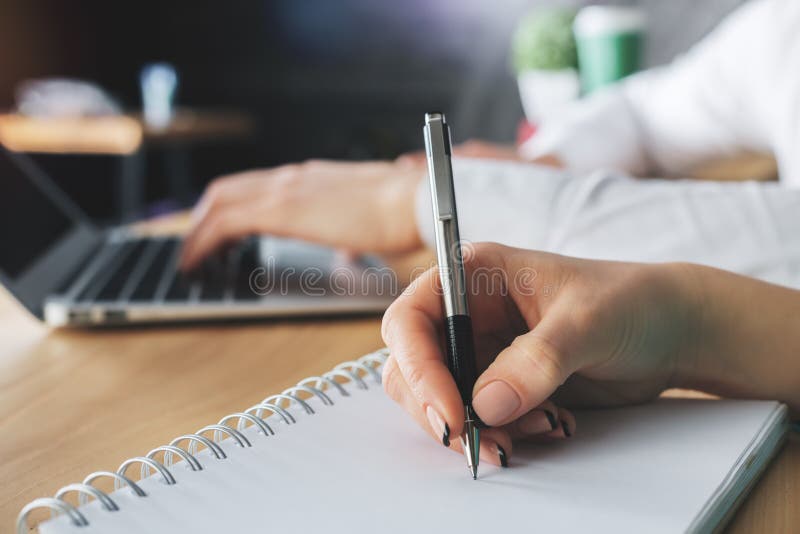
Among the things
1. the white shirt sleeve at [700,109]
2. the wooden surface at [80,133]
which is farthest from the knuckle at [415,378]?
the wooden surface at [80,133]

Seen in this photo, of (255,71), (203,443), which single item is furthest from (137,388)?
(255,71)

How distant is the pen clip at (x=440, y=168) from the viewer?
0.29 meters

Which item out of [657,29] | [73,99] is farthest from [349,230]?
[73,99]

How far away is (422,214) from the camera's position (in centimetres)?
52

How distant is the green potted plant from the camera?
128cm

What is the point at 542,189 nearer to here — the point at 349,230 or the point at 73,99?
the point at 349,230

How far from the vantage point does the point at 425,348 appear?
0.97 ft

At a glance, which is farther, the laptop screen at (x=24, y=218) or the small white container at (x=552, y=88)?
the small white container at (x=552, y=88)

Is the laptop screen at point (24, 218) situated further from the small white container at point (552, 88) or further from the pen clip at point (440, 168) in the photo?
the small white container at point (552, 88)

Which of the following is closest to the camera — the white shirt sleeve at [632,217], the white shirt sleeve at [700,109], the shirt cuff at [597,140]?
the white shirt sleeve at [632,217]

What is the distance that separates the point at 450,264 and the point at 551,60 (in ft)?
3.55

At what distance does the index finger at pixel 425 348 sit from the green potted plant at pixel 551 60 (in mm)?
998

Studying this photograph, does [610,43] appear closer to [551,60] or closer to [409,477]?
[551,60]

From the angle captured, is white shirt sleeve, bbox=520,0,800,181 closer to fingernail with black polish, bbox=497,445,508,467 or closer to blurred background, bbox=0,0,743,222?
fingernail with black polish, bbox=497,445,508,467
